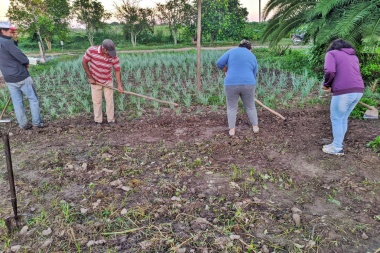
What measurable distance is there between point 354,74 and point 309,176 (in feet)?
4.32

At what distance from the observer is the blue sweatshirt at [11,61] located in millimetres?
4367

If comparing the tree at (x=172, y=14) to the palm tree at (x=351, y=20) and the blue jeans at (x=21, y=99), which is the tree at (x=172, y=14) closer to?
the palm tree at (x=351, y=20)

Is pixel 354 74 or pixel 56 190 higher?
pixel 354 74

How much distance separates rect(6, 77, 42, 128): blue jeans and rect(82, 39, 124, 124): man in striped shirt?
929 millimetres

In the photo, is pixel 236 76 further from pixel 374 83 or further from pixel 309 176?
pixel 374 83

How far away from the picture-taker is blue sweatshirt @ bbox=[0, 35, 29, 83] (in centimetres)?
437

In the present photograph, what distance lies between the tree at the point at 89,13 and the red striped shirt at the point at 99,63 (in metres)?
16.7

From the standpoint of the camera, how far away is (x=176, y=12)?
23.0 m

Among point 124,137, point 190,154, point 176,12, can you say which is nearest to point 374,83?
point 190,154

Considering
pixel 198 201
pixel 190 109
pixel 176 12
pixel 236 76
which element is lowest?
pixel 198 201

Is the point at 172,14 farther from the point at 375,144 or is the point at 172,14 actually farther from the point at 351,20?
the point at 375,144

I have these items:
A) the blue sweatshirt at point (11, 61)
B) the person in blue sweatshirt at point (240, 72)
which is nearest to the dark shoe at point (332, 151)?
the person in blue sweatshirt at point (240, 72)

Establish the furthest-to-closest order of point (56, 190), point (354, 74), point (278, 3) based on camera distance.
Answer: point (278, 3) < point (354, 74) < point (56, 190)

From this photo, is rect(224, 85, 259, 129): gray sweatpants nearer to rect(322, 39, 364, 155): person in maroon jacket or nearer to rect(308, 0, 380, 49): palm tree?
rect(322, 39, 364, 155): person in maroon jacket
